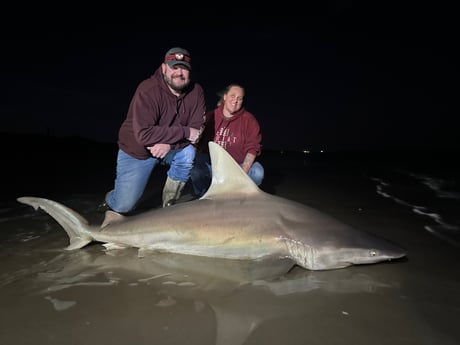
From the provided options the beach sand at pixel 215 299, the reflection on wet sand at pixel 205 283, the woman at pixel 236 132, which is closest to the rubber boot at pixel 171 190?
the woman at pixel 236 132

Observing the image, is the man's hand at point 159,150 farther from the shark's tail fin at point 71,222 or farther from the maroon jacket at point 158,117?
the shark's tail fin at point 71,222

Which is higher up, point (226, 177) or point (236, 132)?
point (236, 132)

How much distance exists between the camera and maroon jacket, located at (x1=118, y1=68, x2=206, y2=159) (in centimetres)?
403

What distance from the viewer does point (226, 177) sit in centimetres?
325

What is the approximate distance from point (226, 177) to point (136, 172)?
164cm

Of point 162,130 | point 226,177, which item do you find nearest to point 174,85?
point 162,130

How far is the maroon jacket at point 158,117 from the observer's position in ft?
13.2

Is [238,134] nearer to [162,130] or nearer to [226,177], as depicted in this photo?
[162,130]

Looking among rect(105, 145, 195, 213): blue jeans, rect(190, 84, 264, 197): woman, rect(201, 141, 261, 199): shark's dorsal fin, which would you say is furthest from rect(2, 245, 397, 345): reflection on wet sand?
rect(190, 84, 264, 197): woman

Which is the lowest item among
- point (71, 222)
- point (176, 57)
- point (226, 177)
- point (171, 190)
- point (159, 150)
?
point (71, 222)

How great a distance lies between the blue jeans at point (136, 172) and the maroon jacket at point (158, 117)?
10 cm

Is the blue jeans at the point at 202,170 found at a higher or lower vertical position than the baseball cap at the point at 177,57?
lower

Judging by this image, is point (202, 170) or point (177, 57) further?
point (202, 170)

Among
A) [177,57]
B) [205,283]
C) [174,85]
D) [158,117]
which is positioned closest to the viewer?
[205,283]
